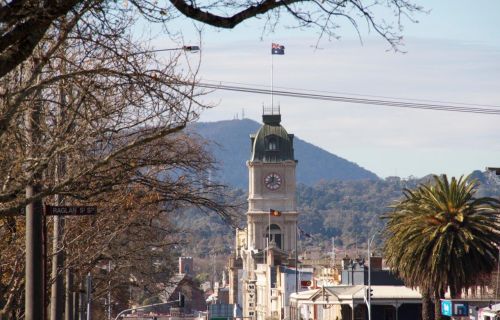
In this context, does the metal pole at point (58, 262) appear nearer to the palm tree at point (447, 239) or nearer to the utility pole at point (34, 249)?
the utility pole at point (34, 249)

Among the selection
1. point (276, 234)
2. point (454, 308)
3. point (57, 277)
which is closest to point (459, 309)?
point (454, 308)

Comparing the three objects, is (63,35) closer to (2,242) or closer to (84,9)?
(84,9)

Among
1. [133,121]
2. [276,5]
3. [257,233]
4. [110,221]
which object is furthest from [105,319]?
[257,233]

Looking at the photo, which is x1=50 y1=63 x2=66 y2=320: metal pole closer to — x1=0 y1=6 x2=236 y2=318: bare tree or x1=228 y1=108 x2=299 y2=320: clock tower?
x1=0 y1=6 x2=236 y2=318: bare tree

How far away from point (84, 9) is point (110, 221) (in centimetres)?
2084

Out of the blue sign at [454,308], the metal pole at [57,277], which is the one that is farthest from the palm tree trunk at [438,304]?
the metal pole at [57,277]

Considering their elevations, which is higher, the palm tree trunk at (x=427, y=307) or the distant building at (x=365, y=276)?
the distant building at (x=365, y=276)

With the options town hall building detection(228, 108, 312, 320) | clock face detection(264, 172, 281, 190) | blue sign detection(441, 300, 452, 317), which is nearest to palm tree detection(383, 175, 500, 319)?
blue sign detection(441, 300, 452, 317)

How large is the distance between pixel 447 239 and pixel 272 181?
141 meters

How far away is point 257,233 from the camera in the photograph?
19025 cm

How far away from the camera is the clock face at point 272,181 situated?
196750 millimetres

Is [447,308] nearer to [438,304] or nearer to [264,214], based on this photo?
[438,304]

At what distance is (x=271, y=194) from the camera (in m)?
196

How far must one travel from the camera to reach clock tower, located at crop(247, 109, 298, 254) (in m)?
188
